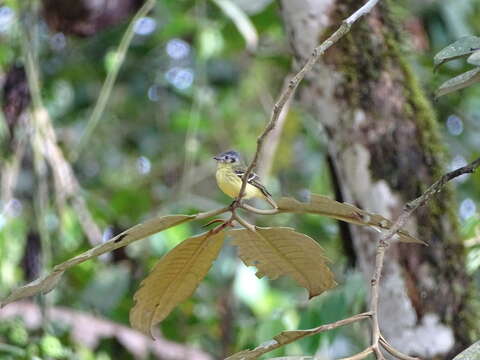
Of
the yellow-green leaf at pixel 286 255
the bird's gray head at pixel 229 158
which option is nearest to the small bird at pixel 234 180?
the bird's gray head at pixel 229 158

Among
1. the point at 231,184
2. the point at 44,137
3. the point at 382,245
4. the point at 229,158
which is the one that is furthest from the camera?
the point at 44,137

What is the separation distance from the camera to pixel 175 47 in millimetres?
3809

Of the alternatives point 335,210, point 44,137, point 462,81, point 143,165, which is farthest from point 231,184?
point 143,165

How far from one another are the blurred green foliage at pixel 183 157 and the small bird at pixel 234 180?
0.42 meters

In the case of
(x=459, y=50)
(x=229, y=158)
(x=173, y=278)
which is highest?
(x=459, y=50)

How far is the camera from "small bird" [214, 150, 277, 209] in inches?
51.1

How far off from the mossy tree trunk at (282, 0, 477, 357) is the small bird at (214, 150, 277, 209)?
0.23m

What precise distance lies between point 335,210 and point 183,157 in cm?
324

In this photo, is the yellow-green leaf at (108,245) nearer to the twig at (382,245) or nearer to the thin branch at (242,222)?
the thin branch at (242,222)

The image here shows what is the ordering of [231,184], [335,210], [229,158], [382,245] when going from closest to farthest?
[382,245], [335,210], [231,184], [229,158]

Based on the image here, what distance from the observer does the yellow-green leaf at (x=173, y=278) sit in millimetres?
1008

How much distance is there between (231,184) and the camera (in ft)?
4.37

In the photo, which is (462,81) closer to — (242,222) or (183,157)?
(242,222)

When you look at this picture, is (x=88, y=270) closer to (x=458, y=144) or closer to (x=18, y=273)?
(x=18, y=273)
